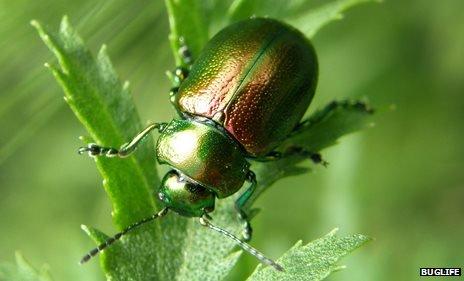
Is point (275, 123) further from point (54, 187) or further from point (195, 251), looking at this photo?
point (54, 187)

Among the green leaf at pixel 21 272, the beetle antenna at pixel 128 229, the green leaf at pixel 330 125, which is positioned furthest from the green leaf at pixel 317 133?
the green leaf at pixel 21 272

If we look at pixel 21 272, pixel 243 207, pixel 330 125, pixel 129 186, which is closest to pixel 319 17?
pixel 330 125

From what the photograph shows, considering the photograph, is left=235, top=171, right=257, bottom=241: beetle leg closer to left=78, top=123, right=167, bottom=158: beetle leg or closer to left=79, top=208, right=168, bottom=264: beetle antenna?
left=79, top=208, right=168, bottom=264: beetle antenna

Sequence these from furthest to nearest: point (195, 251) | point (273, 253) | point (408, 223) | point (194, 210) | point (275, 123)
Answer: point (408, 223) → point (273, 253) → point (275, 123) → point (194, 210) → point (195, 251)

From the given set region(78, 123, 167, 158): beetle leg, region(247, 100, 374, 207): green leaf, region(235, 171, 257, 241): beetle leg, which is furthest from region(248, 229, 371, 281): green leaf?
region(78, 123, 167, 158): beetle leg

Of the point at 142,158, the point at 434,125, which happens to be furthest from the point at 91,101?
the point at 434,125
